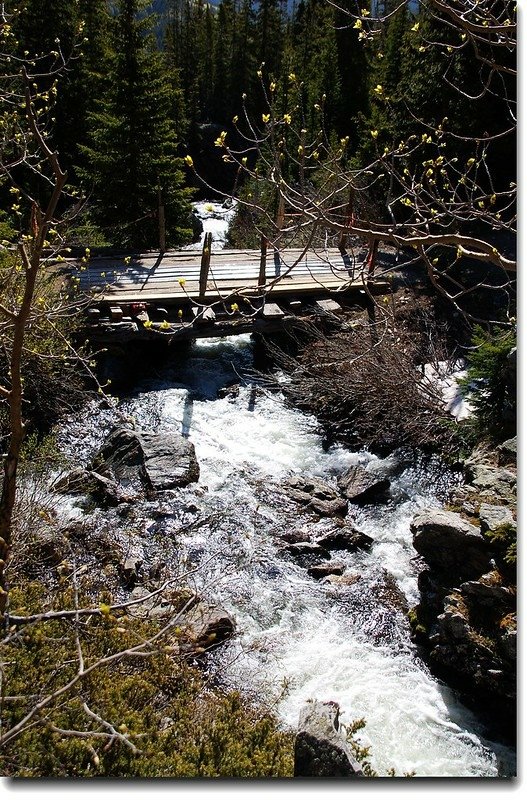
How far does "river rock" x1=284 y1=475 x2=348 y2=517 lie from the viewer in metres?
8.32

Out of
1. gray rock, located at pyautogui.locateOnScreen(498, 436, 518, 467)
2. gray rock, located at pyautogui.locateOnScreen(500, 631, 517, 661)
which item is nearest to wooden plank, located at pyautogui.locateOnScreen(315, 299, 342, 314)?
gray rock, located at pyautogui.locateOnScreen(498, 436, 518, 467)

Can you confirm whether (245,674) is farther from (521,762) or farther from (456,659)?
(521,762)

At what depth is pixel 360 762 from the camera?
4809 millimetres

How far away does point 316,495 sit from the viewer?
28.3 feet

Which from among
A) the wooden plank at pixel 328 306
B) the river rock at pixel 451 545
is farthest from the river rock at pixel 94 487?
the wooden plank at pixel 328 306

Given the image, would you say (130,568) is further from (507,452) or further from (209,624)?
(507,452)

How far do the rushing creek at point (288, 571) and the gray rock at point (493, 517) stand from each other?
3.97 feet

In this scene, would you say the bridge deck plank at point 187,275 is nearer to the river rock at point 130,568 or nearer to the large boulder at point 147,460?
the large boulder at point 147,460

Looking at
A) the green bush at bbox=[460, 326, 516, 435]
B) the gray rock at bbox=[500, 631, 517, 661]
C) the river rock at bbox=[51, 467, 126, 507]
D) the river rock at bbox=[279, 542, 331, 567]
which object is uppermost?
the green bush at bbox=[460, 326, 516, 435]

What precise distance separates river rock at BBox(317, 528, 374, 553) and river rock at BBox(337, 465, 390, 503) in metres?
0.89

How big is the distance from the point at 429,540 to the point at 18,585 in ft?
13.6

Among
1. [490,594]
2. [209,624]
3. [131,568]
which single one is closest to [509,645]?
[490,594]

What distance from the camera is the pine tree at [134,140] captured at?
1378 centimetres

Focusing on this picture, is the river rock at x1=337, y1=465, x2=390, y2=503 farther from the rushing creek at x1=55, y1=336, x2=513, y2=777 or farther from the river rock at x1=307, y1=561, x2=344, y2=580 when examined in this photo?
the river rock at x1=307, y1=561, x2=344, y2=580
